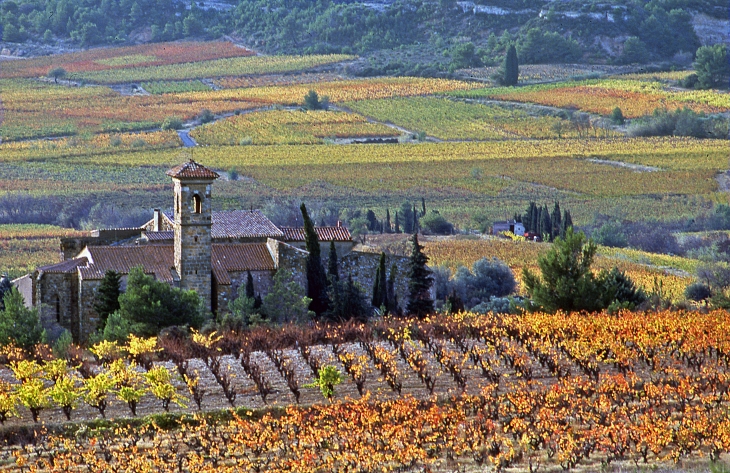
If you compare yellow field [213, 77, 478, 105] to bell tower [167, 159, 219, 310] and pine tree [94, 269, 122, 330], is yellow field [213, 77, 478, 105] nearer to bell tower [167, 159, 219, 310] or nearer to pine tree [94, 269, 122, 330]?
bell tower [167, 159, 219, 310]

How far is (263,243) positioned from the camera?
1569 inches

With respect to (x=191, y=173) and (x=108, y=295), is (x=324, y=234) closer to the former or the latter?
(x=191, y=173)

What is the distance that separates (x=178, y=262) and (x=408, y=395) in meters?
11.0

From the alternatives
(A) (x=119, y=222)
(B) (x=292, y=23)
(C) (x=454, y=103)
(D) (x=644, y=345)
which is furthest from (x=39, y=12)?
(D) (x=644, y=345)

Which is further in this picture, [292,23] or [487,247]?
[292,23]

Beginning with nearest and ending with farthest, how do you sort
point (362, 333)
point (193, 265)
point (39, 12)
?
point (362, 333) → point (193, 265) → point (39, 12)

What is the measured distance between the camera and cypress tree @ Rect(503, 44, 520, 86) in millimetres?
124188

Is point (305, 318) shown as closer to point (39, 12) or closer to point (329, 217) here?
point (329, 217)

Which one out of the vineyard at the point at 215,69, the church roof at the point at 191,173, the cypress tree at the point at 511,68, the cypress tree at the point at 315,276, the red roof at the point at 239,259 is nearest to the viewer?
the church roof at the point at 191,173

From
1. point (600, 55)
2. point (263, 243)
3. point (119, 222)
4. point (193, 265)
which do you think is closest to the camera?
point (193, 265)

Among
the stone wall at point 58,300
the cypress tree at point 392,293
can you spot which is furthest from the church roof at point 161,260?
the cypress tree at point 392,293

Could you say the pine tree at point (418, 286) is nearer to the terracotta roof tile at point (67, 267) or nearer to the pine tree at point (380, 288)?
the pine tree at point (380, 288)

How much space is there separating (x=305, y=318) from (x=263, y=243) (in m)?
3.34

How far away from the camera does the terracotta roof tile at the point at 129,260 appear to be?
3666 cm
